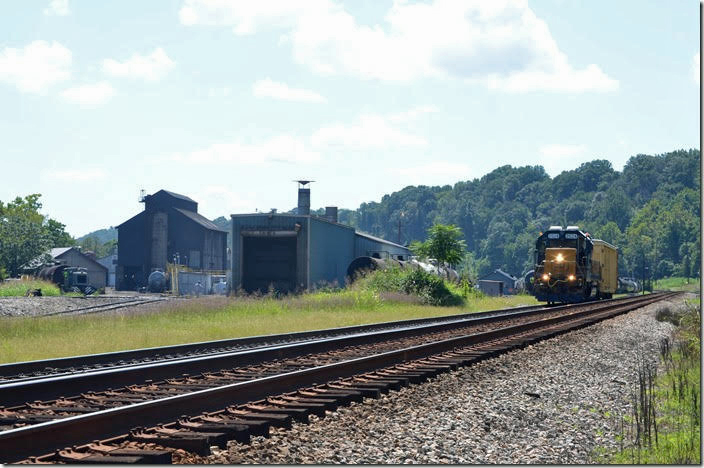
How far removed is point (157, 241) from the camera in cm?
8506

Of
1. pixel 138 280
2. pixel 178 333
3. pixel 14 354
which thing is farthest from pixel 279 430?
pixel 138 280

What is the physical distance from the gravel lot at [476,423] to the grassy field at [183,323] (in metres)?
7.84

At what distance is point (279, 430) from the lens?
732 centimetres

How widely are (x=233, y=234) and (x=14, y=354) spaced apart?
26749 millimetres

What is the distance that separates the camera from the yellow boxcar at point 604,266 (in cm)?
4159

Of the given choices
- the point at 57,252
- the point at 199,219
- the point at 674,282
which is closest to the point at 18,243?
the point at 57,252

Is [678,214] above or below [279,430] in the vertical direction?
above

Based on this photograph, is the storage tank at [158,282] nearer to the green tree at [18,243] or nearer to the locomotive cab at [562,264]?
the green tree at [18,243]

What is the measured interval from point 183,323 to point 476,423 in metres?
14.8

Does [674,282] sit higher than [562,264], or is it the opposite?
[562,264]

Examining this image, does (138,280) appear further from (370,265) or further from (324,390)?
(324,390)

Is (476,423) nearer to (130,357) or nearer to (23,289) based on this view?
(130,357)

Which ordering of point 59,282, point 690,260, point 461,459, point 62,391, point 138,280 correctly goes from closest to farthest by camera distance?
point 461,459 → point 62,391 → point 59,282 → point 138,280 → point 690,260

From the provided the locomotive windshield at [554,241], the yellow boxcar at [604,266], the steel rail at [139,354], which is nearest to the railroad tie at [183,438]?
the steel rail at [139,354]
